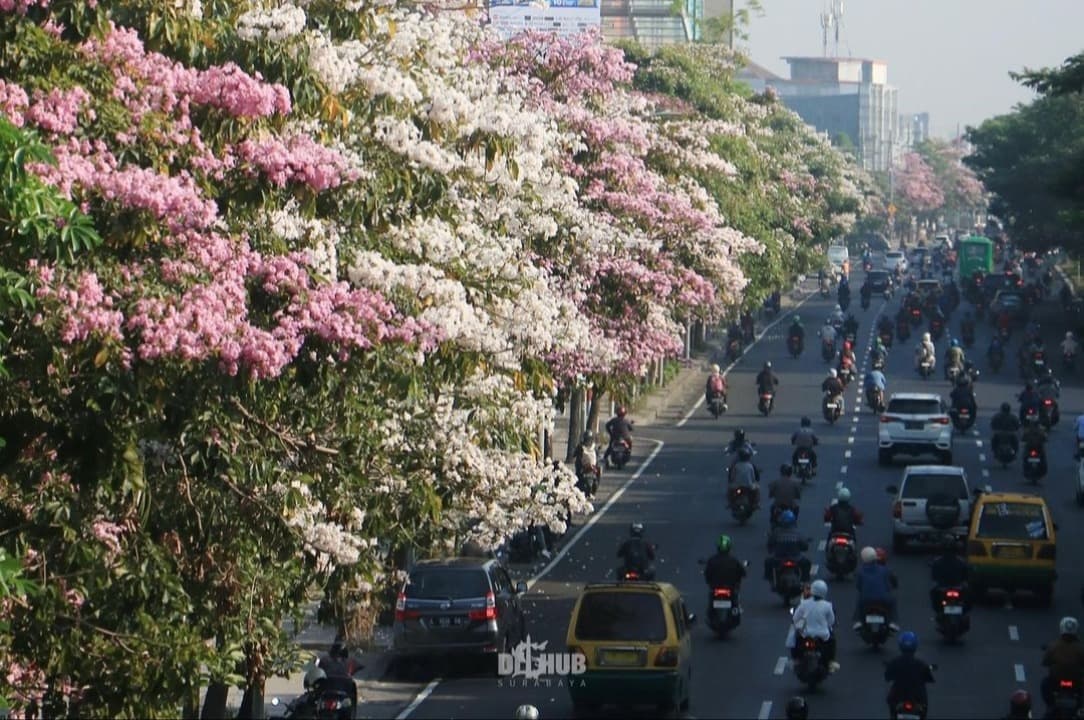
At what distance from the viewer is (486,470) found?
20.0 m

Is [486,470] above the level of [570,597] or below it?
above

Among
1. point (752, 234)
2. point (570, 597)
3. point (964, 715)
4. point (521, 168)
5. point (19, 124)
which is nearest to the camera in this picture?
point (19, 124)

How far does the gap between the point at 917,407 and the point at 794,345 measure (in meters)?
26.2

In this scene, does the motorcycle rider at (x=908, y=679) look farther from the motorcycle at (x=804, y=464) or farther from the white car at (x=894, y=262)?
the white car at (x=894, y=262)

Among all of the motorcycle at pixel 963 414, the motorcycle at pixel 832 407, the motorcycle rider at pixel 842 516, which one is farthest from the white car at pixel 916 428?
the motorcycle rider at pixel 842 516

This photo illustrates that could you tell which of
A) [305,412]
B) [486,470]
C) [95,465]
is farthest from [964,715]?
[95,465]

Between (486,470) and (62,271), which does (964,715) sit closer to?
(486,470)

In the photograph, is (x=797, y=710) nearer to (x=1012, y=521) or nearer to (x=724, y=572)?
(x=724, y=572)

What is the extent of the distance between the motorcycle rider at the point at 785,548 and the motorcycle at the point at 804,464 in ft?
45.9

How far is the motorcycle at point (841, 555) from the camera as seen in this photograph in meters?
33.5

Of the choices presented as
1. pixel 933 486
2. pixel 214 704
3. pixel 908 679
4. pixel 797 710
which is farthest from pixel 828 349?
pixel 214 704

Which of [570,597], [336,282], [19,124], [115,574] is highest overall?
[19,124]

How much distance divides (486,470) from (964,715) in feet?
22.6

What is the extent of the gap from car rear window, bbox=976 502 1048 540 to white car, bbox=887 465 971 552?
3.68 metres
